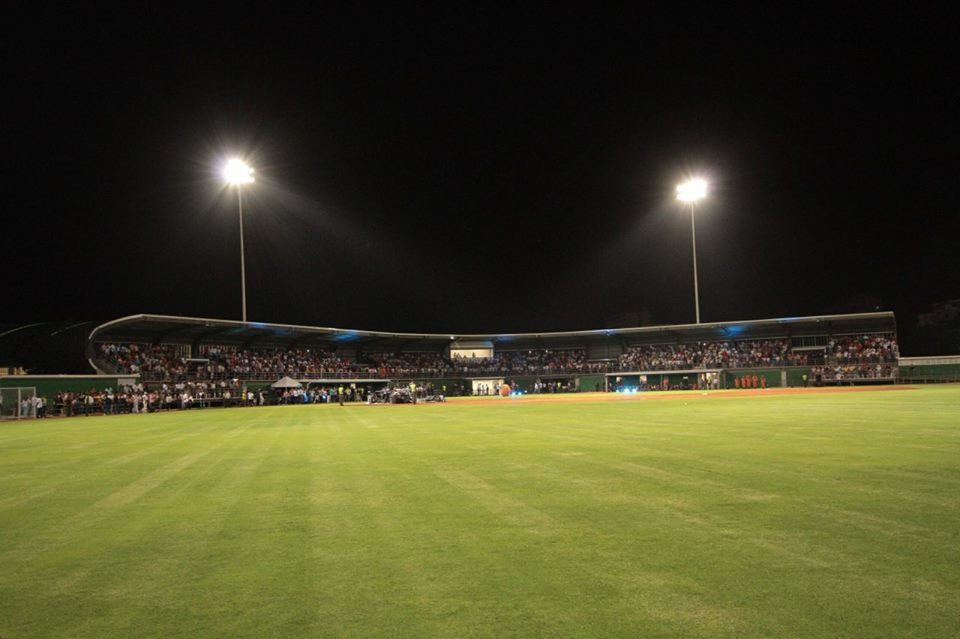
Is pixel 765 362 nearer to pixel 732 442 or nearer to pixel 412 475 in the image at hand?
pixel 732 442

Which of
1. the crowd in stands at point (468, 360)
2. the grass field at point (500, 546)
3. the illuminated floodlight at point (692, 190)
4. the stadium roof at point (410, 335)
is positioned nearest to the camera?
the grass field at point (500, 546)

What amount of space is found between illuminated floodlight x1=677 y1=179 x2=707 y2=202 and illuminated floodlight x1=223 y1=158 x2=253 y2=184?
107 ft

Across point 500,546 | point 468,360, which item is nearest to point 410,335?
point 468,360

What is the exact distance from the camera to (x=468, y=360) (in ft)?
235

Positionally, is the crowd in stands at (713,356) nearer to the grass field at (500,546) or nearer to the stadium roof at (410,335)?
the stadium roof at (410,335)

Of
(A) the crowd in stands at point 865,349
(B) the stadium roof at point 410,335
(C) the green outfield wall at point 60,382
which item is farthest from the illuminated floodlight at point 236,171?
(A) the crowd in stands at point 865,349

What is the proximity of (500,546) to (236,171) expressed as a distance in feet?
129

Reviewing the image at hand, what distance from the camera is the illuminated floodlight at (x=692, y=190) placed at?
49.1 m

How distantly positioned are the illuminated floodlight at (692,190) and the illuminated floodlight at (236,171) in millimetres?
32498

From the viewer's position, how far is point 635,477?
8211mm

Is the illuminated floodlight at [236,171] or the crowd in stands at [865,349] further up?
the illuminated floodlight at [236,171]

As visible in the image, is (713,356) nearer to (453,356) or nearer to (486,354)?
(486,354)

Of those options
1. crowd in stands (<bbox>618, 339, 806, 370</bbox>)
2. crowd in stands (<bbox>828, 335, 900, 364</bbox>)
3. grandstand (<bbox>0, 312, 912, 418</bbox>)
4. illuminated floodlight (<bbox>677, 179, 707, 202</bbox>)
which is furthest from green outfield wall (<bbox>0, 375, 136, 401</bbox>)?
crowd in stands (<bbox>828, 335, 900, 364</bbox>)

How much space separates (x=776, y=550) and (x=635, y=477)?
3514mm
